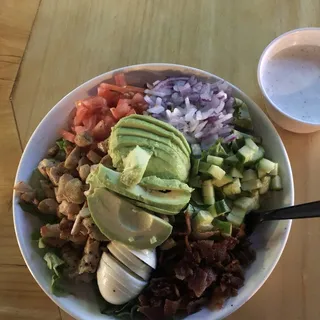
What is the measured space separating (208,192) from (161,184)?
127 millimetres

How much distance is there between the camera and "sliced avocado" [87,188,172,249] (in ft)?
3.55

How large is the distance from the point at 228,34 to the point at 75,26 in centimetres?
45

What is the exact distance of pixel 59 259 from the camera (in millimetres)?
1206

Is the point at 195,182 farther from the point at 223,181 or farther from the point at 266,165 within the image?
the point at 266,165

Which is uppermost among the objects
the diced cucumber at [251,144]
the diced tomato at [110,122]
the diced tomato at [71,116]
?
the diced cucumber at [251,144]

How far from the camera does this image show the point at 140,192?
1.08 metres

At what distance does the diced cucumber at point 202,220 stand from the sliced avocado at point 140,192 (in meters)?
0.04

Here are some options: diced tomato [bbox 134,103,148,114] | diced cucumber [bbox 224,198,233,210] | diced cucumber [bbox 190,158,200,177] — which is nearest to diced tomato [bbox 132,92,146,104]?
diced tomato [bbox 134,103,148,114]

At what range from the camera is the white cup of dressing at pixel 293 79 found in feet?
4.24

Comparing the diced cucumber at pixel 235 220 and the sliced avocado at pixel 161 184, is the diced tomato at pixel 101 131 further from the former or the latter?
the diced cucumber at pixel 235 220

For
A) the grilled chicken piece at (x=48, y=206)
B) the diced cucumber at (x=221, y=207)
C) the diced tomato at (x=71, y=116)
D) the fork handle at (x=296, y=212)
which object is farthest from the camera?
the diced tomato at (x=71, y=116)

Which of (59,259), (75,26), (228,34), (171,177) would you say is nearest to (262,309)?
(171,177)

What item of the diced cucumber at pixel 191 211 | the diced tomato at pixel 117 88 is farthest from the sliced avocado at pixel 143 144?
the diced tomato at pixel 117 88

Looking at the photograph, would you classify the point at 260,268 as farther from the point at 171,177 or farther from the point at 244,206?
the point at 171,177
